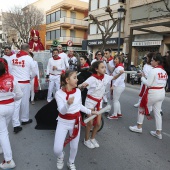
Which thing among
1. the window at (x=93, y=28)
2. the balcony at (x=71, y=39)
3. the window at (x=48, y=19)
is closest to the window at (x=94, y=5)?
the window at (x=93, y=28)

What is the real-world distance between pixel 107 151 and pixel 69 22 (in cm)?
3190

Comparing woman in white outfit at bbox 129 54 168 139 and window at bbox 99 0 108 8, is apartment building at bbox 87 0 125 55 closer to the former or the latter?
window at bbox 99 0 108 8

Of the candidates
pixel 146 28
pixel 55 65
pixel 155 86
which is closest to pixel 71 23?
pixel 146 28

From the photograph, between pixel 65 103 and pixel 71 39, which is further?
pixel 71 39

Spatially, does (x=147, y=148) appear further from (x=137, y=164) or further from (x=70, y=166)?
(x=70, y=166)

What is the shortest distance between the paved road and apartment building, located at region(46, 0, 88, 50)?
29.8m

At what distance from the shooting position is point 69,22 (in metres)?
33.1

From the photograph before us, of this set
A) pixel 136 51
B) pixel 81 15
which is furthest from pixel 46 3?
pixel 136 51

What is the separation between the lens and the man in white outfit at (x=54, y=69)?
6.45 metres

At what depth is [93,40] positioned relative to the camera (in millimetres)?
26500

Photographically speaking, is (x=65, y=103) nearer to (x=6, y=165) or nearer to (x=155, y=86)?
(x=6, y=165)

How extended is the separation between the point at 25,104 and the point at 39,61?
2.67 metres

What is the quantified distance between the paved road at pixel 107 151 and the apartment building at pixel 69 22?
29.8m

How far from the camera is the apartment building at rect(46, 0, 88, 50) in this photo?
108 ft
